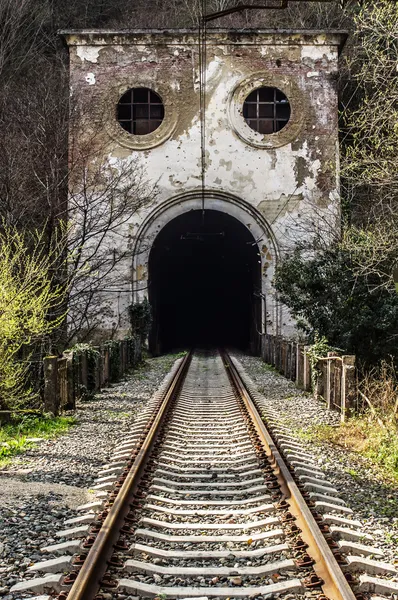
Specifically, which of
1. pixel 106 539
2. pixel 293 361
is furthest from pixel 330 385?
pixel 106 539

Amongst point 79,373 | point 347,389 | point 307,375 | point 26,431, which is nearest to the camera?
point 26,431

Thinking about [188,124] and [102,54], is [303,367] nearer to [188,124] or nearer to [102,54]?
[188,124]

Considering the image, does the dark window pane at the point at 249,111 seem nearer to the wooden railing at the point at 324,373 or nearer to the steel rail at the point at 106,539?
the wooden railing at the point at 324,373

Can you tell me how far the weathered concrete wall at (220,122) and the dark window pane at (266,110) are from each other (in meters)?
0.74

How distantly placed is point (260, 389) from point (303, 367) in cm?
102

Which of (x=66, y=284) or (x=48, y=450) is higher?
(x=66, y=284)

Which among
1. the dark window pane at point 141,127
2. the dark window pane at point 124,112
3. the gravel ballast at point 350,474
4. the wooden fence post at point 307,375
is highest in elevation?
the dark window pane at point 124,112

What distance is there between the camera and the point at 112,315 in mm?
25312

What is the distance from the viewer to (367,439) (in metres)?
8.72

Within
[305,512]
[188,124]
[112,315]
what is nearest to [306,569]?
[305,512]

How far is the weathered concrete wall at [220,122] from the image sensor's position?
2572 cm

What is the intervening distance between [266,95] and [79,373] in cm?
1639

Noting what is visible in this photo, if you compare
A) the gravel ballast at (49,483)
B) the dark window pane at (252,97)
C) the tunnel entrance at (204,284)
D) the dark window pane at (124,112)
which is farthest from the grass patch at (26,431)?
the dark window pane at (252,97)

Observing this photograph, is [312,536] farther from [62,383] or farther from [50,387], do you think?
[62,383]
